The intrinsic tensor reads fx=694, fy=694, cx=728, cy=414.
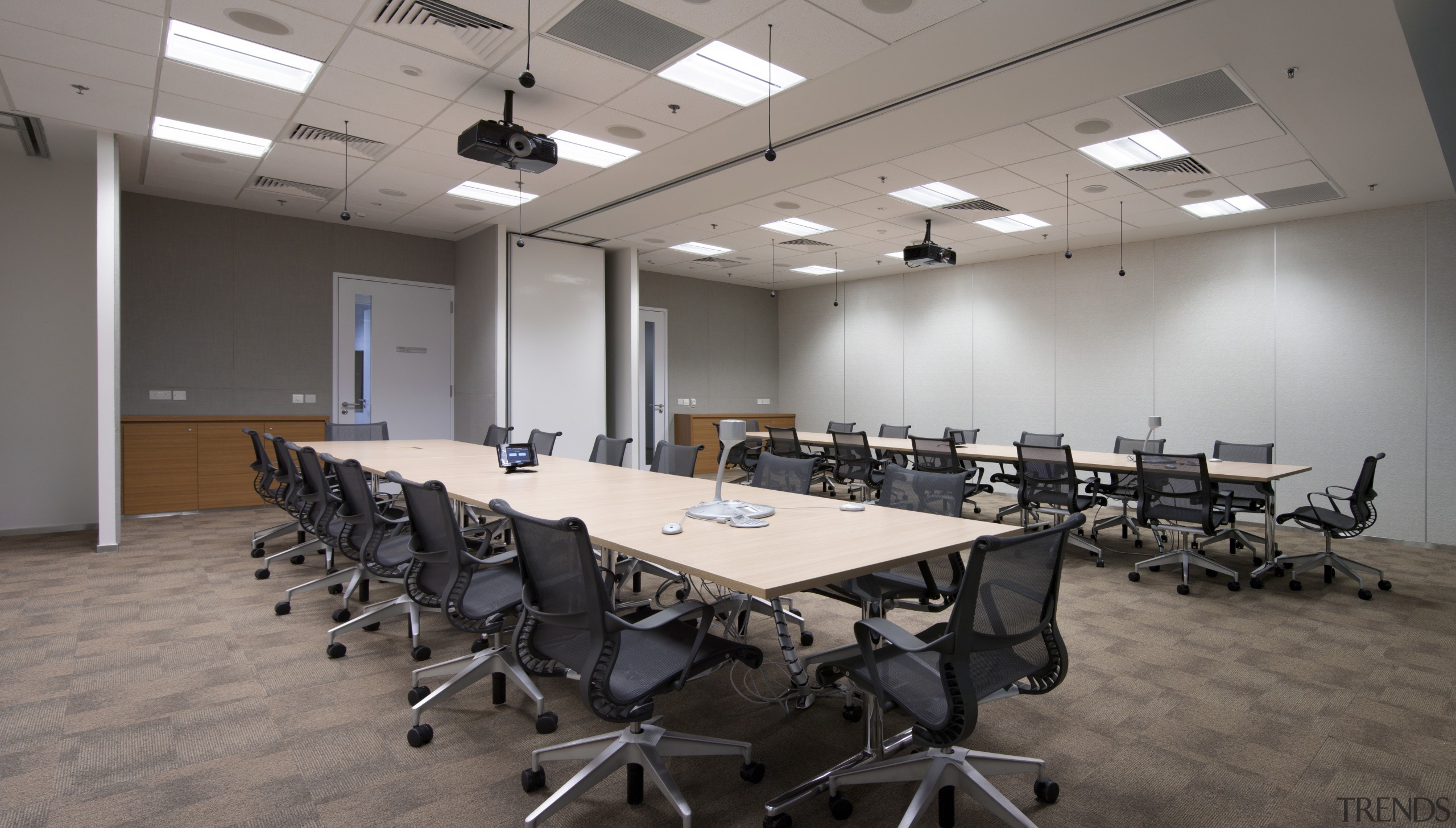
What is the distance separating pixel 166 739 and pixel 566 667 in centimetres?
169

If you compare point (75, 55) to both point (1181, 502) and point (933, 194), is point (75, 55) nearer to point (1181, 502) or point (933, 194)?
point (933, 194)

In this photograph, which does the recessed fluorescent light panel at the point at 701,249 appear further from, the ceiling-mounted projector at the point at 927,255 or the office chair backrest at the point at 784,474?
the office chair backrest at the point at 784,474

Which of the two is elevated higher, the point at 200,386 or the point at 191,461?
the point at 200,386

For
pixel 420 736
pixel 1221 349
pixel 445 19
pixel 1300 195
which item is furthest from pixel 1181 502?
pixel 445 19

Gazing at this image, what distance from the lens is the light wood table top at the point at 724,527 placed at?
6.38ft

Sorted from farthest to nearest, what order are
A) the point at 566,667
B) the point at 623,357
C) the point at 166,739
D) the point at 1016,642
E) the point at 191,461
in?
the point at 623,357
the point at 191,461
the point at 166,739
the point at 566,667
the point at 1016,642

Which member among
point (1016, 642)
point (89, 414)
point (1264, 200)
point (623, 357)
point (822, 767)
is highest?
point (1264, 200)

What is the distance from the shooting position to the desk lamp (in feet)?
8.88

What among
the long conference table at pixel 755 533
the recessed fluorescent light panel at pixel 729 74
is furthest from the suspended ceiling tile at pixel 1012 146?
the long conference table at pixel 755 533

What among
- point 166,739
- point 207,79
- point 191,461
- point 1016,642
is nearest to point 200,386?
point 191,461

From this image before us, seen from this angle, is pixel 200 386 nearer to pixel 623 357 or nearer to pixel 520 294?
pixel 520 294

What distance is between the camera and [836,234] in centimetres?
841

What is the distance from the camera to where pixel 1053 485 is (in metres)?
5.71

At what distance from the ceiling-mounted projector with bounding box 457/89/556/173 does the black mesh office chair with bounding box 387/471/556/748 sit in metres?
2.22
